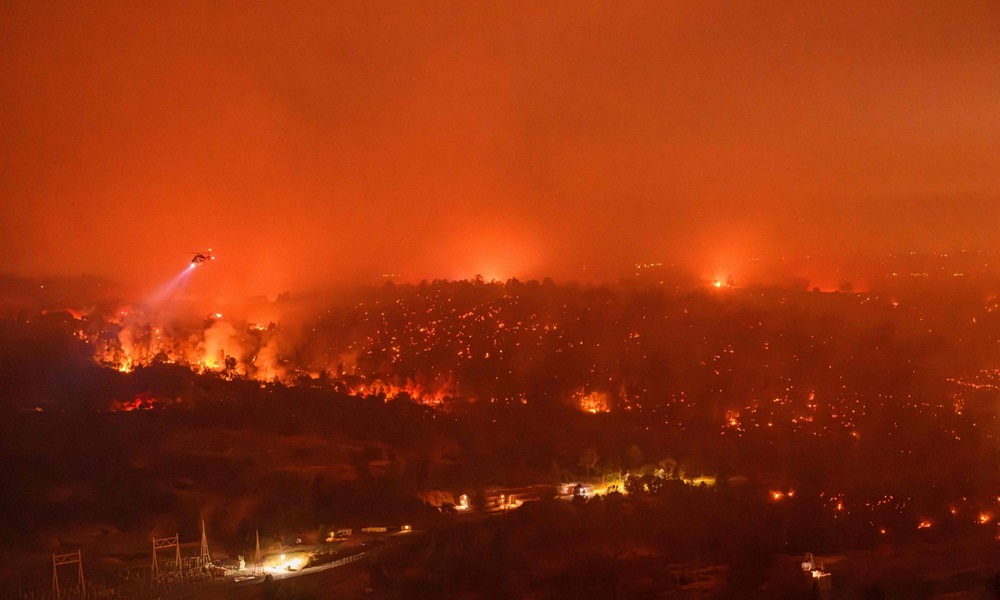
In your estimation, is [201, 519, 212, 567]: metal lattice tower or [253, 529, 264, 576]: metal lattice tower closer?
[201, 519, 212, 567]: metal lattice tower

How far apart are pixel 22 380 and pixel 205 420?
3399mm

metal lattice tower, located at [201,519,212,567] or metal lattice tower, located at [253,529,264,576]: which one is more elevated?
metal lattice tower, located at [201,519,212,567]

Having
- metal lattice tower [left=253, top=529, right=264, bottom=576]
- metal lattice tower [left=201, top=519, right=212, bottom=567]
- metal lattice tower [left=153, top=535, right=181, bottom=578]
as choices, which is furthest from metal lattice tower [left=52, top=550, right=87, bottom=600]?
metal lattice tower [left=253, top=529, right=264, bottom=576]

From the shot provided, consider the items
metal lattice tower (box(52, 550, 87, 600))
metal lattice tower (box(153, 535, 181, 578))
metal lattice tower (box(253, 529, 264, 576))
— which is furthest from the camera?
metal lattice tower (box(253, 529, 264, 576))

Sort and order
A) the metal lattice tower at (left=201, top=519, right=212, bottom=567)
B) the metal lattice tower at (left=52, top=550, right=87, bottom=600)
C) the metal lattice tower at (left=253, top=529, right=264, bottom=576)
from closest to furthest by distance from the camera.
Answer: the metal lattice tower at (left=52, top=550, right=87, bottom=600) < the metal lattice tower at (left=201, top=519, right=212, bottom=567) < the metal lattice tower at (left=253, top=529, right=264, bottom=576)

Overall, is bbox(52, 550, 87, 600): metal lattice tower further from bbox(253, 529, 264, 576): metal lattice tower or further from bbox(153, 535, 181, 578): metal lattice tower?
bbox(253, 529, 264, 576): metal lattice tower

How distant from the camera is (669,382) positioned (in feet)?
66.5

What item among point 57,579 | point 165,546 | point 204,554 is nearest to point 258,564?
point 204,554

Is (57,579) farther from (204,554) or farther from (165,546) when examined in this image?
(204,554)

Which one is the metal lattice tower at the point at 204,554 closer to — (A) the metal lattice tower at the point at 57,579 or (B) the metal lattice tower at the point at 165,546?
(B) the metal lattice tower at the point at 165,546

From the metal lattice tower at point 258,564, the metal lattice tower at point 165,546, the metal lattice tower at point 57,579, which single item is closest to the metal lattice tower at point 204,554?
the metal lattice tower at point 165,546

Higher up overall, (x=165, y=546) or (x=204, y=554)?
(x=165, y=546)

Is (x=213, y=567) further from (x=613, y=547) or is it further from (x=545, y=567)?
(x=613, y=547)

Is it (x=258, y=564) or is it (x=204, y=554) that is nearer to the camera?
(x=204, y=554)
